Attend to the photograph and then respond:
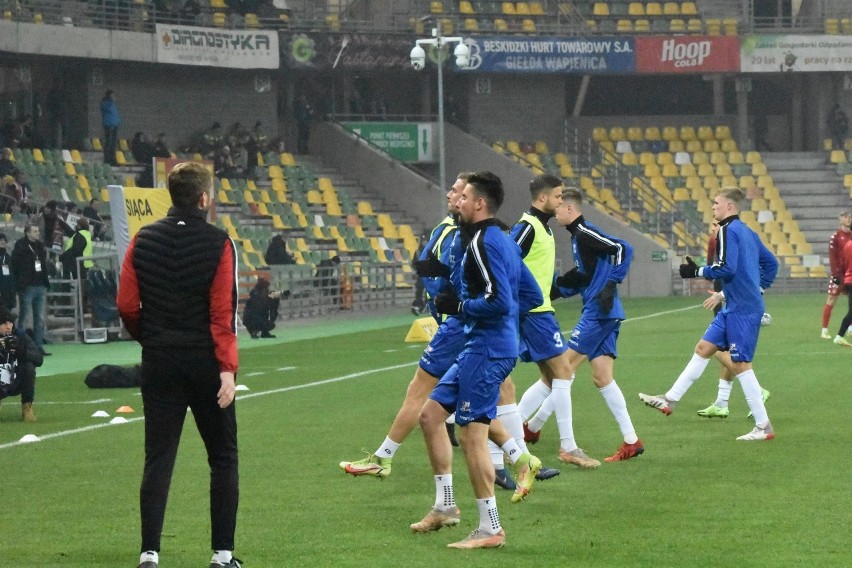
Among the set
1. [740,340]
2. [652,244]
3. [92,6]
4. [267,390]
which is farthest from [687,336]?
[92,6]

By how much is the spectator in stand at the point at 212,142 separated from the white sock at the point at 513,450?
3362cm

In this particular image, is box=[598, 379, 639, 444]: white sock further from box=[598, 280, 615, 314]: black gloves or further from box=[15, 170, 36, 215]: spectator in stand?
box=[15, 170, 36, 215]: spectator in stand

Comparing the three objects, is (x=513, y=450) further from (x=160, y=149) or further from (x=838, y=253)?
(x=160, y=149)

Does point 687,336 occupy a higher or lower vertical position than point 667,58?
lower

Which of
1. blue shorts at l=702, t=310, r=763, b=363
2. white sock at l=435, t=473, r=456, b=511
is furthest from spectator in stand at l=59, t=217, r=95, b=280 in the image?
white sock at l=435, t=473, r=456, b=511

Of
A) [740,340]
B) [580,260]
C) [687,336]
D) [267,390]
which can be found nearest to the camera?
[580,260]

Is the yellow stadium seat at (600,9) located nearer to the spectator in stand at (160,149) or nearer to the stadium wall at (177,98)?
the stadium wall at (177,98)

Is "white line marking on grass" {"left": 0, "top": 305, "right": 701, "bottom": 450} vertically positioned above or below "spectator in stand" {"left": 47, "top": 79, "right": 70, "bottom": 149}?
below

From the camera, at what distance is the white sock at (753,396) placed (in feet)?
41.3

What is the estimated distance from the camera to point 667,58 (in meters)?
48.9

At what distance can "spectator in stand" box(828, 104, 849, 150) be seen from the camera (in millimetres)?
50688

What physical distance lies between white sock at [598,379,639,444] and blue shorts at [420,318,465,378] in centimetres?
150

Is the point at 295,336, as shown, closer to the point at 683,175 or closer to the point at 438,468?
the point at 438,468

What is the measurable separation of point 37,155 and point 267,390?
21.2 metres
